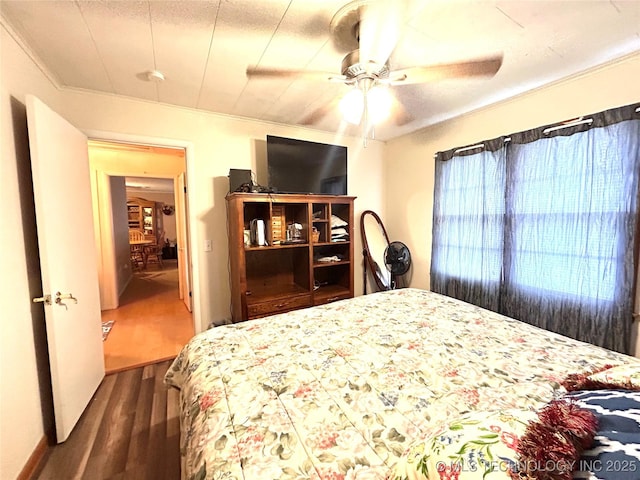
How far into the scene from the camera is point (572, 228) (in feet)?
6.39

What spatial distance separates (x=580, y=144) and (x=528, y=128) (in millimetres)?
418

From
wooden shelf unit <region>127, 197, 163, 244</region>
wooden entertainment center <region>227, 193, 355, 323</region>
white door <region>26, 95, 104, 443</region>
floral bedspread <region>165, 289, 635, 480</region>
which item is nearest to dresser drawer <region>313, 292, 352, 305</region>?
wooden entertainment center <region>227, 193, 355, 323</region>

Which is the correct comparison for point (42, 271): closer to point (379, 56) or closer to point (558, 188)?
point (379, 56)

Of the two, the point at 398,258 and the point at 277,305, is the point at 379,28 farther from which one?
the point at 398,258

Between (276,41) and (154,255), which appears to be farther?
(154,255)

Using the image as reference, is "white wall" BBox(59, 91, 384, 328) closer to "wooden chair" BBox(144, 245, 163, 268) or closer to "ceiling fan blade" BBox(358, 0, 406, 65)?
"ceiling fan blade" BBox(358, 0, 406, 65)

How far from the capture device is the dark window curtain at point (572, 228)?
68.6 inches

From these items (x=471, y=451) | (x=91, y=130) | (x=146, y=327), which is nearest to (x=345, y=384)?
(x=471, y=451)

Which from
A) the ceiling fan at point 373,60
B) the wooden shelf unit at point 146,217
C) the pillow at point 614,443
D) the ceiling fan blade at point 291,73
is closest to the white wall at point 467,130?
the ceiling fan at point 373,60

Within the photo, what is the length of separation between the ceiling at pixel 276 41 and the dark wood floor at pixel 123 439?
2283 mm

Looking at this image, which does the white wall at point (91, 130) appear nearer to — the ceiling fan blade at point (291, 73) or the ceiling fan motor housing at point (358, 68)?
the ceiling fan blade at point (291, 73)

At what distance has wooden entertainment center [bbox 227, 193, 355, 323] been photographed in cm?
238

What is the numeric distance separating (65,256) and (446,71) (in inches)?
98.0

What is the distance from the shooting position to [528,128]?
7.27 ft
